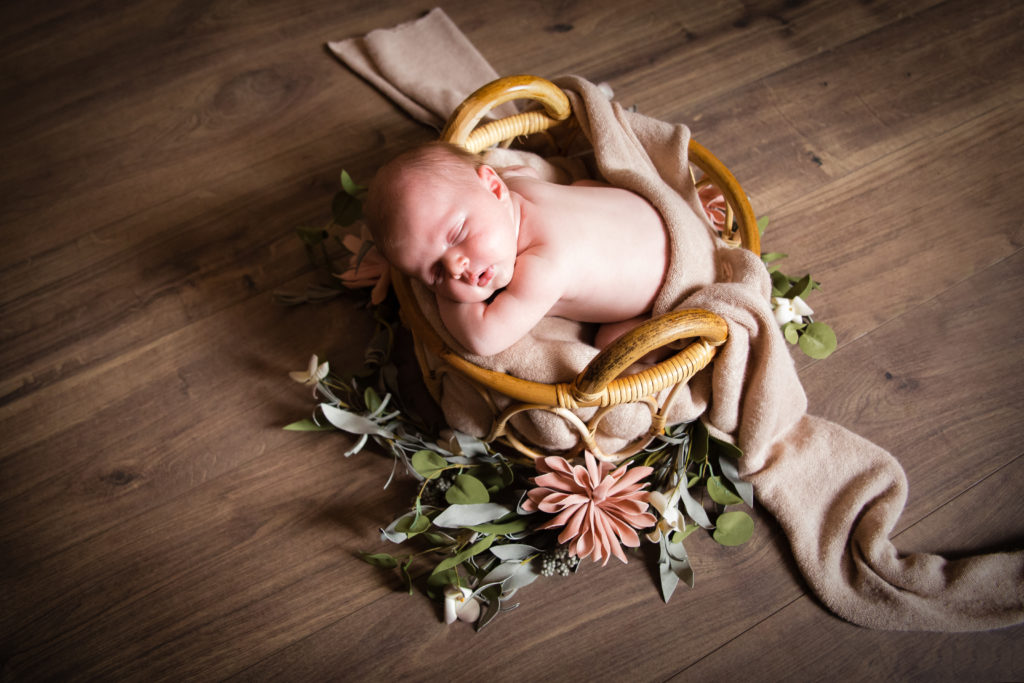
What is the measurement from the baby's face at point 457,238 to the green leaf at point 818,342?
56cm

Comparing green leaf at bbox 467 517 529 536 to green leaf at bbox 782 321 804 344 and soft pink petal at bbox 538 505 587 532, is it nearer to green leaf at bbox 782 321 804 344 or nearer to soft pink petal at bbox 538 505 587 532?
soft pink petal at bbox 538 505 587 532

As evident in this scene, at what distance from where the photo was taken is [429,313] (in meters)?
0.96

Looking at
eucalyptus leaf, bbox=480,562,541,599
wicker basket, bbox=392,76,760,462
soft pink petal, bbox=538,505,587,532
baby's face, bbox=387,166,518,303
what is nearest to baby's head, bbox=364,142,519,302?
baby's face, bbox=387,166,518,303

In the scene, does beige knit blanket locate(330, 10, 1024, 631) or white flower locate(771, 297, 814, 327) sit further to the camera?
white flower locate(771, 297, 814, 327)

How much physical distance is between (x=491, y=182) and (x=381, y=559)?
→ 1.96 ft

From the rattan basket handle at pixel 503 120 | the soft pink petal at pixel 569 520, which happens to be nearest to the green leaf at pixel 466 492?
the soft pink petal at pixel 569 520

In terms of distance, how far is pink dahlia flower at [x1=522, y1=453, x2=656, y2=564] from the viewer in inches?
36.5

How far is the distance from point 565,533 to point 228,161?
107 centimetres

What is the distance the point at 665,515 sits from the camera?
99cm

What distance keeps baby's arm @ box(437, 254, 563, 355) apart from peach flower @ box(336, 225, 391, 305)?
26 cm

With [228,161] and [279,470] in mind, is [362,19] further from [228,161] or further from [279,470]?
[279,470]

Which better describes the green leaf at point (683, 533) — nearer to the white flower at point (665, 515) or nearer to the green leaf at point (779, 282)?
the white flower at point (665, 515)

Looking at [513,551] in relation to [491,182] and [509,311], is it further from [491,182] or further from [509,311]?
[491,182]

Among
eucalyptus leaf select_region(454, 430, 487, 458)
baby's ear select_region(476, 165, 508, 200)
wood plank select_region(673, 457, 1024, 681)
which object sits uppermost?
baby's ear select_region(476, 165, 508, 200)
